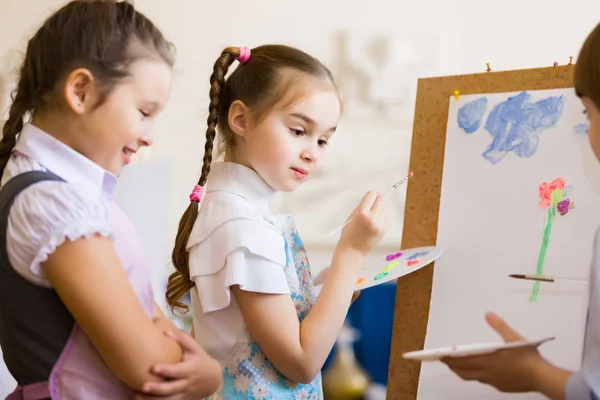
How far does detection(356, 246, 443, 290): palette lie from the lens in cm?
121

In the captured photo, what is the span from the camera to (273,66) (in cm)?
112

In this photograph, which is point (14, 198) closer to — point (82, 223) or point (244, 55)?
point (82, 223)

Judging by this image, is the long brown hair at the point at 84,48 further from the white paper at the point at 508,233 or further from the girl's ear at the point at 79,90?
the white paper at the point at 508,233

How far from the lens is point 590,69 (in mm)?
790

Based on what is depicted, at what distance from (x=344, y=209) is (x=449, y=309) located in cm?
105

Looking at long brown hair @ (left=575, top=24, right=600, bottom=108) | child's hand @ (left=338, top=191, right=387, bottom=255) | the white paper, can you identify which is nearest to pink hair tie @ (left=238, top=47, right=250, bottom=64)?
child's hand @ (left=338, top=191, right=387, bottom=255)

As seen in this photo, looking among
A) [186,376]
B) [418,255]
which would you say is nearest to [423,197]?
[418,255]

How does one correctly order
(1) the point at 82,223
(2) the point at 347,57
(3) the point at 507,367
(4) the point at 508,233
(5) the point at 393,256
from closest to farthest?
(1) the point at 82,223 < (3) the point at 507,367 < (4) the point at 508,233 < (5) the point at 393,256 < (2) the point at 347,57

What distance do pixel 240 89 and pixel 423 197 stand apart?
0.43m

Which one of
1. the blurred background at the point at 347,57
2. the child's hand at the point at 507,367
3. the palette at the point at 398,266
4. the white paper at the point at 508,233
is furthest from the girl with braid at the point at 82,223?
the blurred background at the point at 347,57

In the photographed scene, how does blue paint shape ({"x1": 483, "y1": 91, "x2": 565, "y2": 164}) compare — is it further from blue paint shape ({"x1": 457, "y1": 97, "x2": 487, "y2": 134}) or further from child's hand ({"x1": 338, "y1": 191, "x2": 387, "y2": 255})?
child's hand ({"x1": 338, "y1": 191, "x2": 387, "y2": 255})

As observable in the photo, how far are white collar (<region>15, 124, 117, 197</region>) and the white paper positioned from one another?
0.72 metres

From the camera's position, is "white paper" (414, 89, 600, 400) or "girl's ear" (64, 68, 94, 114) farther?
"white paper" (414, 89, 600, 400)

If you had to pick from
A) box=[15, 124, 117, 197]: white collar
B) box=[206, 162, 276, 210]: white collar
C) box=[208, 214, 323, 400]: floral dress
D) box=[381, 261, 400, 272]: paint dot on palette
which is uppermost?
box=[15, 124, 117, 197]: white collar
